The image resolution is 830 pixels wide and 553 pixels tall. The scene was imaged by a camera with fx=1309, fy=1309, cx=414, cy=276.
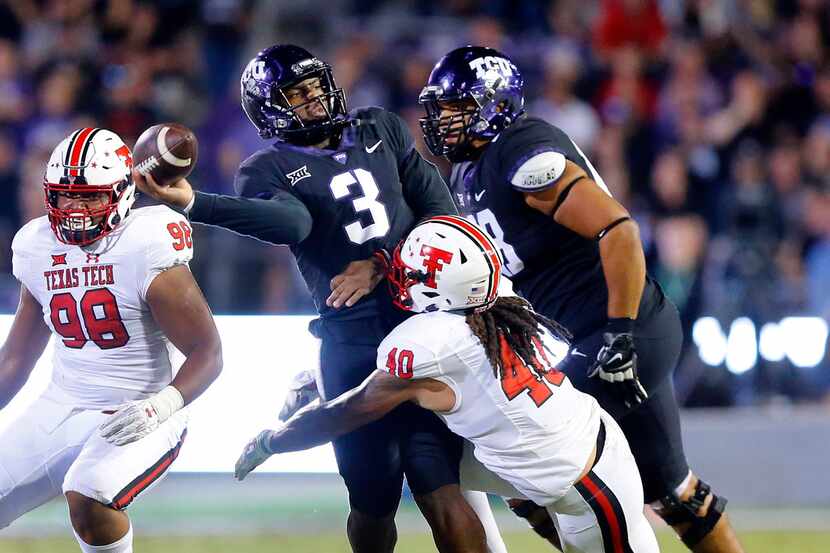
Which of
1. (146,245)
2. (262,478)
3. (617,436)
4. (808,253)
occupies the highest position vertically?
(146,245)

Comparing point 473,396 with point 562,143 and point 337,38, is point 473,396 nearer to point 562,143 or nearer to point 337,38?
point 562,143

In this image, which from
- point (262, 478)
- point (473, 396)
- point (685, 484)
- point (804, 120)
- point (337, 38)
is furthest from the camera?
point (337, 38)

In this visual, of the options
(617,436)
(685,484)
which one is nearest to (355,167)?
(617,436)

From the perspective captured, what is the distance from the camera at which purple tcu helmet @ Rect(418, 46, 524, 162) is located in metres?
4.76

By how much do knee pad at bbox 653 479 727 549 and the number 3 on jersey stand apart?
4.76ft

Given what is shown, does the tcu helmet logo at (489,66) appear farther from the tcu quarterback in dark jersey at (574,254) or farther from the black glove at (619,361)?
the black glove at (619,361)

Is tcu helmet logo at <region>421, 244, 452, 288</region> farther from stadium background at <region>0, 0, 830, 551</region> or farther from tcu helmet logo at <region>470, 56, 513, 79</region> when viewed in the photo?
stadium background at <region>0, 0, 830, 551</region>

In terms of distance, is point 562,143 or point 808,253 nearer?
point 562,143

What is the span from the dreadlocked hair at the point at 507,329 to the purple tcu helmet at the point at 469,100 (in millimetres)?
767

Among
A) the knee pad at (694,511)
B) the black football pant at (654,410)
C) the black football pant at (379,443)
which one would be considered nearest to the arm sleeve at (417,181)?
the black football pant at (379,443)

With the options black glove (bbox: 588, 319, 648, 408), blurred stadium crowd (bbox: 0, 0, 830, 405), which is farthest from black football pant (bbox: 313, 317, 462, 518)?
blurred stadium crowd (bbox: 0, 0, 830, 405)

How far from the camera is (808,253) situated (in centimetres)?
872

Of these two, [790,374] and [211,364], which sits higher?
[211,364]

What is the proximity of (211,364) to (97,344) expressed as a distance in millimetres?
414
